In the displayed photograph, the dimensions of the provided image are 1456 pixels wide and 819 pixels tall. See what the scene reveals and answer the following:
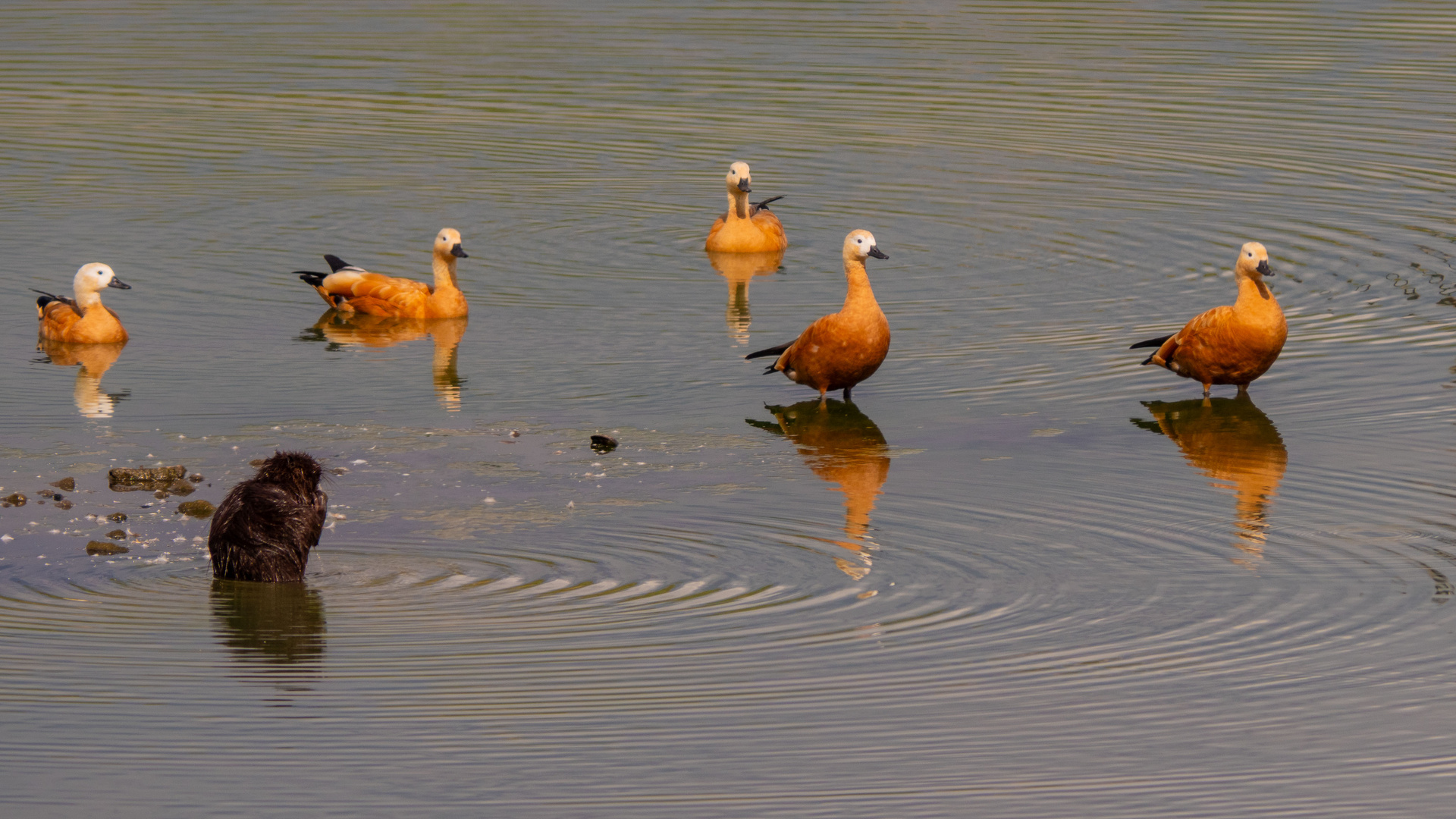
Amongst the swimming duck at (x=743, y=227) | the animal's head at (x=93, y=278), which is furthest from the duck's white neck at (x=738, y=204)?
the animal's head at (x=93, y=278)

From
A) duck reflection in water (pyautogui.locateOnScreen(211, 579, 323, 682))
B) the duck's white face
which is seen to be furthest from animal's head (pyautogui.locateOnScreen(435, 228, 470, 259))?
duck reflection in water (pyautogui.locateOnScreen(211, 579, 323, 682))

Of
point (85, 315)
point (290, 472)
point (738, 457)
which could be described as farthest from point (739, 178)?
point (290, 472)

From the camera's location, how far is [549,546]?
34.4 ft

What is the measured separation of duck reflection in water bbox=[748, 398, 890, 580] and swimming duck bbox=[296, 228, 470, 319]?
4.32 meters

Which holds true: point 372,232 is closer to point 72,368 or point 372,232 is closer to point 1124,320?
point 72,368

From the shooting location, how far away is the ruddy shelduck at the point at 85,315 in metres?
16.0

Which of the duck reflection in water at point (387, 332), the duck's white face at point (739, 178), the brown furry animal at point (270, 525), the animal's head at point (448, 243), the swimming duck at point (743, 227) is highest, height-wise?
the duck's white face at point (739, 178)

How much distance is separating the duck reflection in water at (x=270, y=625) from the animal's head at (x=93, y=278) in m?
7.21

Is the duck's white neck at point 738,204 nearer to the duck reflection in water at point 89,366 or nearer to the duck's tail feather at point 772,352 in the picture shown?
the duck's tail feather at point 772,352

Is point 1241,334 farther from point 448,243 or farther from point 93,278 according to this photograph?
point 93,278

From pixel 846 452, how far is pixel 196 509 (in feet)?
13.6

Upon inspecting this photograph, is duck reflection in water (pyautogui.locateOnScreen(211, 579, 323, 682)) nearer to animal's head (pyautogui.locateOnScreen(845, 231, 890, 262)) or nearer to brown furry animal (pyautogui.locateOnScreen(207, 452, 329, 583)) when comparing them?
brown furry animal (pyautogui.locateOnScreen(207, 452, 329, 583))

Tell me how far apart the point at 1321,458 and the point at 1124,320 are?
429 centimetres

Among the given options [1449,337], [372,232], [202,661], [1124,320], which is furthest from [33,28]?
[202,661]
